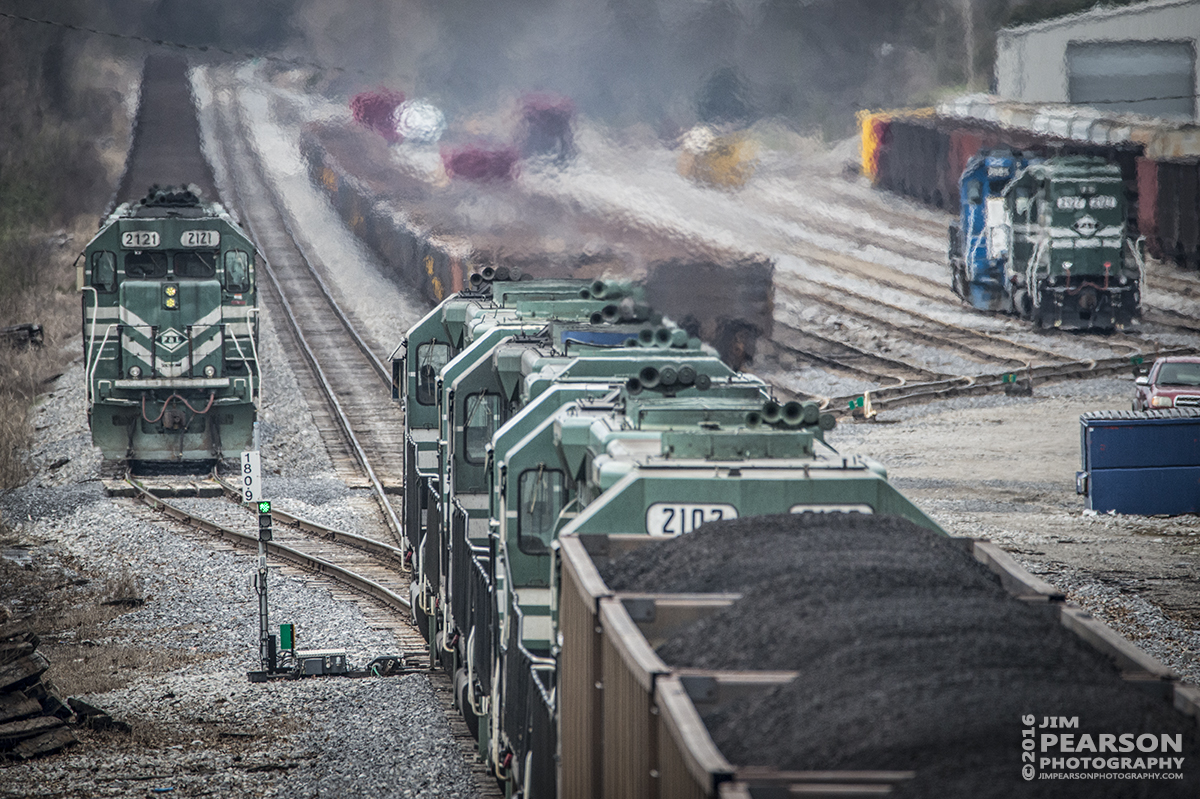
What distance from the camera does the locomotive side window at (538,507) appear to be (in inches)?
392

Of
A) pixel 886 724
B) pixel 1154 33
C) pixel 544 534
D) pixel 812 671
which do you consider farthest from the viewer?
pixel 1154 33

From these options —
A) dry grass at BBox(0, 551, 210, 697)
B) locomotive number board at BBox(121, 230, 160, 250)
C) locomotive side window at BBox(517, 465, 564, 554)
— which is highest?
locomotive number board at BBox(121, 230, 160, 250)

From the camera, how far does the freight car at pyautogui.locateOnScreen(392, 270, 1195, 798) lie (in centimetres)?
577

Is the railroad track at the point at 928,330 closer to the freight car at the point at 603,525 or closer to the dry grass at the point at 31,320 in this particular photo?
the freight car at the point at 603,525

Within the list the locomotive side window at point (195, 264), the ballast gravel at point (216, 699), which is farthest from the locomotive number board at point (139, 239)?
the ballast gravel at point (216, 699)

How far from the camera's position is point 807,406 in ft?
29.6

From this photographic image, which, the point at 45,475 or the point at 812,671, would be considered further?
the point at 45,475

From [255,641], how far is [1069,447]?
647 inches

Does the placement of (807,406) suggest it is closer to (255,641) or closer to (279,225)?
(255,641)

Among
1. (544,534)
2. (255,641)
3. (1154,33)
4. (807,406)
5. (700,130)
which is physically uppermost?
(1154,33)

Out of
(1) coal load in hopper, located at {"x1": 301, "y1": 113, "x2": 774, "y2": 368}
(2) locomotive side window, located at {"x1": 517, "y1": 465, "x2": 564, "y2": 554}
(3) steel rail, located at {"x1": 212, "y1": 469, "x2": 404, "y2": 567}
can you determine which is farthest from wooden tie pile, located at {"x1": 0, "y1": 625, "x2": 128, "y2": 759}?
(1) coal load in hopper, located at {"x1": 301, "y1": 113, "x2": 774, "y2": 368}

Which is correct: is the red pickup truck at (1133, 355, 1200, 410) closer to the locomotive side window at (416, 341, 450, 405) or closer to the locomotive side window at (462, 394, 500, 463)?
the locomotive side window at (416, 341, 450, 405)

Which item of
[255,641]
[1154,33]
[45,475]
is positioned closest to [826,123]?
[1154,33]

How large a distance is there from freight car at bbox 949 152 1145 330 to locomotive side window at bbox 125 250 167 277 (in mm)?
20207
